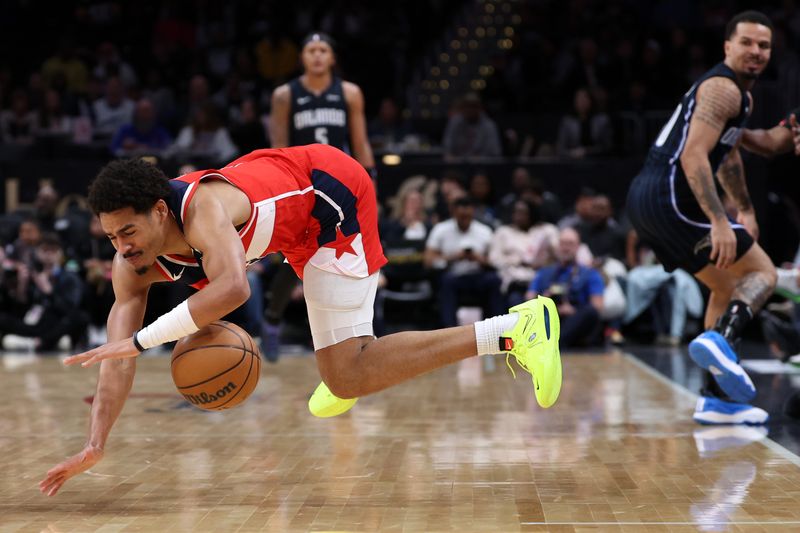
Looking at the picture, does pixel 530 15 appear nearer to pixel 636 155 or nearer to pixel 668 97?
pixel 668 97

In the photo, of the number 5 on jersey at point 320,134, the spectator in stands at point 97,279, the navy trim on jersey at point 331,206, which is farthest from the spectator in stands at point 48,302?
the navy trim on jersey at point 331,206

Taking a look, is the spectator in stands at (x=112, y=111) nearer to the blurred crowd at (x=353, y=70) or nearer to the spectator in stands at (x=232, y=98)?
the blurred crowd at (x=353, y=70)

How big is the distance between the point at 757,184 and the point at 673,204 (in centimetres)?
639

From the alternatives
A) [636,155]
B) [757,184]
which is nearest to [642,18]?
[636,155]

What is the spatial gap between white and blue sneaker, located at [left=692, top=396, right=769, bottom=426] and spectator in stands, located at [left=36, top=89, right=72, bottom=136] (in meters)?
9.88

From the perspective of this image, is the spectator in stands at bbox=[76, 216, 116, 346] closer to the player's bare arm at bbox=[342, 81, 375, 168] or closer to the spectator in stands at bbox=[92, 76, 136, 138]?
the spectator in stands at bbox=[92, 76, 136, 138]

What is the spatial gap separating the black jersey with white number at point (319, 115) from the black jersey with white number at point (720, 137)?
2.53m

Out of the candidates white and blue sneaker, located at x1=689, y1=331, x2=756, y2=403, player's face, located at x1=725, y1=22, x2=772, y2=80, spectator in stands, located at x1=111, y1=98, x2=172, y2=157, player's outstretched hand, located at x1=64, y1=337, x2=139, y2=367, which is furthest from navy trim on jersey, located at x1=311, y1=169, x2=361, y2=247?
spectator in stands, located at x1=111, y1=98, x2=172, y2=157

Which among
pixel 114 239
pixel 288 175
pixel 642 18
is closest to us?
pixel 114 239

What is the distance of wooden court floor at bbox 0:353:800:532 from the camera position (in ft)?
12.8

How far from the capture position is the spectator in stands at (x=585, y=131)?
42.5 ft

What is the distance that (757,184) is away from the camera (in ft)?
38.5

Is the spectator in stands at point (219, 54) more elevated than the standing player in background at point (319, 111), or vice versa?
the spectator in stands at point (219, 54)

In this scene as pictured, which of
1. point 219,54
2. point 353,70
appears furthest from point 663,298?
point 219,54
